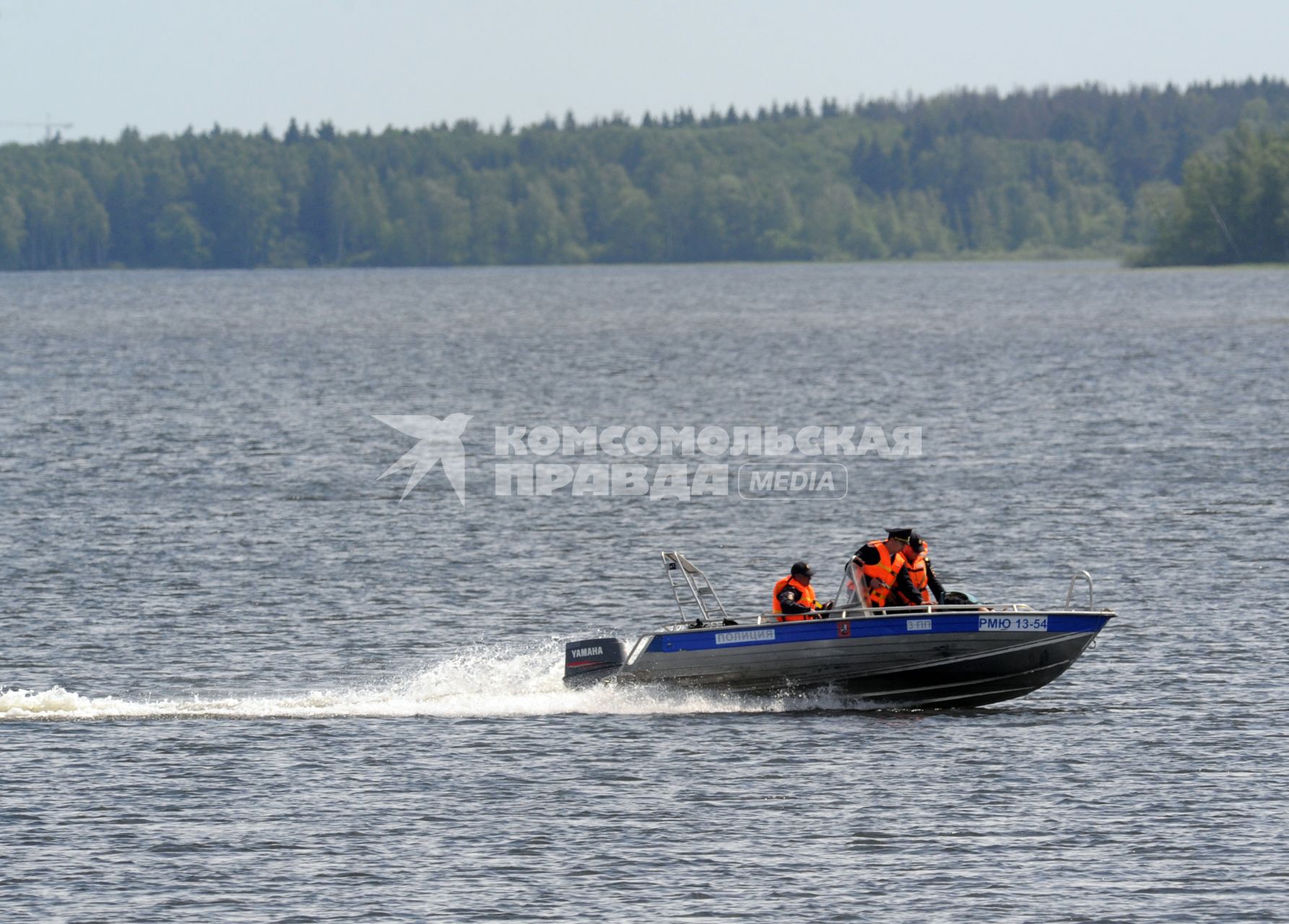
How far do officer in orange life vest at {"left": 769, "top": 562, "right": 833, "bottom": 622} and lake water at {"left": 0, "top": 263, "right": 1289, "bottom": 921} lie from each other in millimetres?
1392

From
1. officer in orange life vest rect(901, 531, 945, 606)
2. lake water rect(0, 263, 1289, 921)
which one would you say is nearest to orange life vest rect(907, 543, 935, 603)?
officer in orange life vest rect(901, 531, 945, 606)

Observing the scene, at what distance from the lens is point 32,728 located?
26953mm

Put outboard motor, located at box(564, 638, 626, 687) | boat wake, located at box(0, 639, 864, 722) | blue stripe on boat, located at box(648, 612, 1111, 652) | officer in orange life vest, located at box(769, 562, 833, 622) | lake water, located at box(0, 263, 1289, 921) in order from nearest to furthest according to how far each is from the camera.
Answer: lake water, located at box(0, 263, 1289, 921) < blue stripe on boat, located at box(648, 612, 1111, 652) < boat wake, located at box(0, 639, 864, 722) < officer in orange life vest, located at box(769, 562, 833, 622) < outboard motor, located at box(564, 638, 626, 687)

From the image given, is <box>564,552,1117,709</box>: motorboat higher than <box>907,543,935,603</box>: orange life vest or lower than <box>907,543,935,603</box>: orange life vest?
lower

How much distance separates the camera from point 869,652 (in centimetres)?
2781

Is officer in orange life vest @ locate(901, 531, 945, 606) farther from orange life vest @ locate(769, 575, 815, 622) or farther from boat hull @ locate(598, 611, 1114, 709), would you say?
orange life vest @ locate(769, 575, 815, 622)

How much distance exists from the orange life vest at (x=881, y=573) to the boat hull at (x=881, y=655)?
47 cm

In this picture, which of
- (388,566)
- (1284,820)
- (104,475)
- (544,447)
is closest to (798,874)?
(1284,820)

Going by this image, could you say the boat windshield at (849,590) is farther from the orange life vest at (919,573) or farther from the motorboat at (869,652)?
the orange life vest at (919,573)

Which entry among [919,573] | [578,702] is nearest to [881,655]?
[919,573]

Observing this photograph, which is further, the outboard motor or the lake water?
the outboard motor

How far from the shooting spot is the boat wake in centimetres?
2769

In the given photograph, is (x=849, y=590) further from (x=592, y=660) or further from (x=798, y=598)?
(x=592, y=660)

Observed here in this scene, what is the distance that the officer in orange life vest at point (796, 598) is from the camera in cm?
2786
